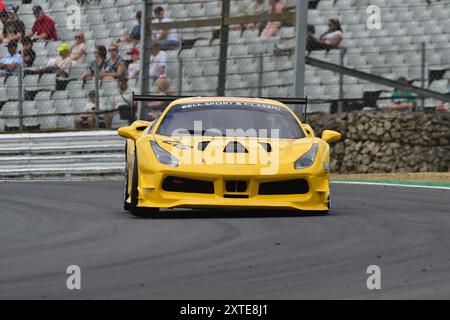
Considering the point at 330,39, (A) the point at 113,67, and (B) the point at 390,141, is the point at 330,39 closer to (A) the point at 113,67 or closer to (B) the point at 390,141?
(B) the point at 390,141

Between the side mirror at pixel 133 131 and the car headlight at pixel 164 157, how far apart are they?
2.41 feet

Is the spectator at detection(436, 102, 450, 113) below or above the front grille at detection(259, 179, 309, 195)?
above

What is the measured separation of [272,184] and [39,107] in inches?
413

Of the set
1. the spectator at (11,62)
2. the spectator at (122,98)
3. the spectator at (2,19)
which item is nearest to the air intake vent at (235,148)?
the spectator at (122,98)

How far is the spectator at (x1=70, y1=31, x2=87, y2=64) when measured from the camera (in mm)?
20703

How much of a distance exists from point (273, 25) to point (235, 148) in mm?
7872

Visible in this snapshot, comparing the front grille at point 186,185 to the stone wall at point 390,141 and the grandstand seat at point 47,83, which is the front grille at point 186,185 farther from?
the grandstand seat at point 47,83

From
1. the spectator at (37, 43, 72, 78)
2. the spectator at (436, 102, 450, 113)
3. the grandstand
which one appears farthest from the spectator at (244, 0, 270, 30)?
the spectator at (37, 43, 72, 78)

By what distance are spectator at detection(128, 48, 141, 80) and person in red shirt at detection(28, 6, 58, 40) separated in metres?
1.84

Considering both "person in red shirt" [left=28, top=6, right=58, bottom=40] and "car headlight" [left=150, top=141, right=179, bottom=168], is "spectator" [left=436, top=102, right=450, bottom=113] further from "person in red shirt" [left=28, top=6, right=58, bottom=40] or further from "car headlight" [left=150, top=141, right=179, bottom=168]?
"car headlight" [left=150, top=141, right=179, bottom=168]

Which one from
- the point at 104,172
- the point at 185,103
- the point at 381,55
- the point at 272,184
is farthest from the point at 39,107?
the point at 272,184

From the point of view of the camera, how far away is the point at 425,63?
1814cm

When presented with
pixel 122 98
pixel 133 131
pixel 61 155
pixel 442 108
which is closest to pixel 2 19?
pixel 122 98
